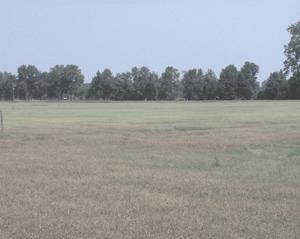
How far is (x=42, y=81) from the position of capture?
16062 cm

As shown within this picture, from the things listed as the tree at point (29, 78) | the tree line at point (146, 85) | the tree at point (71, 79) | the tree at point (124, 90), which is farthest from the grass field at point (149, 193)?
the tree at point (29, 78)

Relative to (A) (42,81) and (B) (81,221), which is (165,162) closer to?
(B) (81,221)

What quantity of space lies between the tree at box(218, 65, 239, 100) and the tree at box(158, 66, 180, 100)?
22.7 meters

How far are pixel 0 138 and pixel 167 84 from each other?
134347 mm

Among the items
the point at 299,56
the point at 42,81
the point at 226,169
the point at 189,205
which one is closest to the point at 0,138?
the point at 226,169

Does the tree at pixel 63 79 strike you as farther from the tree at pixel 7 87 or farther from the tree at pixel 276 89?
the tree at pixel 276 89

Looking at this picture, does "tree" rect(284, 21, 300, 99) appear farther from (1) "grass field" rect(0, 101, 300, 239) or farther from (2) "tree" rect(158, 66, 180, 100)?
(2) "tree" rect(158, 66, 180, 100)

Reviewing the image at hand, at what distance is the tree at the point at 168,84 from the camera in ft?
484

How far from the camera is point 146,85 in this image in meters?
144

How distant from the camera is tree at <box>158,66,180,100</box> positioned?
484 feet

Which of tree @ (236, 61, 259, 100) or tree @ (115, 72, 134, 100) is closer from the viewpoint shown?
tree @ (236, 61, 259, 100)

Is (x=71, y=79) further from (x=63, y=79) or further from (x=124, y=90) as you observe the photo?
(x=124, y=90)

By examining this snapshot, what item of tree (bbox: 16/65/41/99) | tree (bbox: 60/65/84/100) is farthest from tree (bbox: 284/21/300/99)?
tree (bbox: 16/65/41/99)

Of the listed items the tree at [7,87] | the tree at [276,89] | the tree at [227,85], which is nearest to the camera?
the tree at [276,89]
